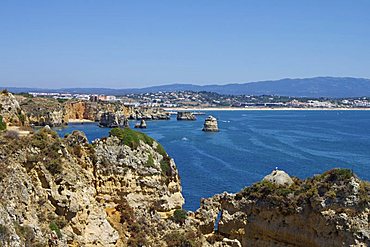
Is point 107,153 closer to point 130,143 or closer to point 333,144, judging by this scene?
point 130,143

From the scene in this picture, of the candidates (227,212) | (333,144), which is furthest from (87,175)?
(333,144)


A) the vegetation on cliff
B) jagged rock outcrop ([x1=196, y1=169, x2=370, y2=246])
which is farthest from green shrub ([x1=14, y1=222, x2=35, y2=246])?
the vegetation on cliff

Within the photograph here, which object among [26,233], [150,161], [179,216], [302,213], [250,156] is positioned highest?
[150,161]

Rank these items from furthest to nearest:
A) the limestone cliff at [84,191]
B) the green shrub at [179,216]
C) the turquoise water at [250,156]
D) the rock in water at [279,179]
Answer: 1. the turquoise water at [250,156]
2. the green shrub at [179,216]
3. the rock in water at [279,179]
4. the limestone cliff at [84,191]

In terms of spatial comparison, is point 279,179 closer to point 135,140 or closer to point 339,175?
point 339,175

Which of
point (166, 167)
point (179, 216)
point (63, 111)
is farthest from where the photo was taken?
point (63, 111)

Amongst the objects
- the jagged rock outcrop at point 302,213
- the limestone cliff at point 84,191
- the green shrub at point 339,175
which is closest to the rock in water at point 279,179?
the jagged rock outcrop at point 302,213

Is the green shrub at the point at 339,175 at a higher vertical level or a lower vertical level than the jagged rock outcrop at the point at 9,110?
lower

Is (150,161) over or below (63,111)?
over

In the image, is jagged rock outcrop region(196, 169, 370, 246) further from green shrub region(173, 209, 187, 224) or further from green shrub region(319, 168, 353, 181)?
green shrub region(173, 209, 187, 224)

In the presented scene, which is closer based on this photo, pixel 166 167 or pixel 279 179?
pixel 279 179

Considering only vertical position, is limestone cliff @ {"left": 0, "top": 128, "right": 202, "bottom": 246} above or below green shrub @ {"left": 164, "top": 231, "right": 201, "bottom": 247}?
above

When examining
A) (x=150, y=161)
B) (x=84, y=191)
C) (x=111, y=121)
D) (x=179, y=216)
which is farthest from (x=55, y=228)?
(x=111, y=121)

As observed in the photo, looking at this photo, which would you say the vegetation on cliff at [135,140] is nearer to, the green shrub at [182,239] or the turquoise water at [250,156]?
the green shrub at [182,239]
